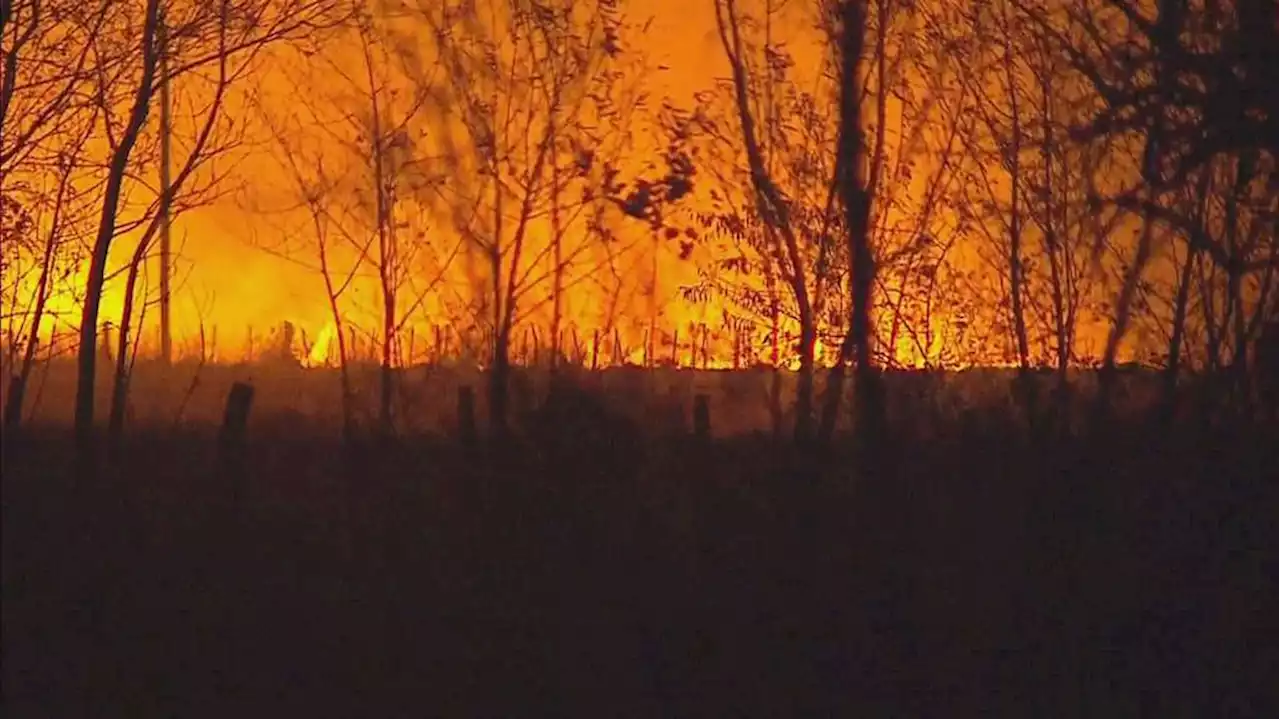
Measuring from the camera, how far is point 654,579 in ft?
43.7

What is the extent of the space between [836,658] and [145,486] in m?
8.90

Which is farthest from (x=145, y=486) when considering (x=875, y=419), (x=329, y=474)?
(x=875, y=419)

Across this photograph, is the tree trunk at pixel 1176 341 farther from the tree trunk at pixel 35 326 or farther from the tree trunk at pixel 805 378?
the tree trunk at pixel 35 326

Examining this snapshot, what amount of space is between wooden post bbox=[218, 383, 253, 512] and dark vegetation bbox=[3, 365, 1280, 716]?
0.38 ft

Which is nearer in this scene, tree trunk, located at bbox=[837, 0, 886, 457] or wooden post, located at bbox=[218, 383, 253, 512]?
wooden post, located at bbox=[218, 383, 253, 512]

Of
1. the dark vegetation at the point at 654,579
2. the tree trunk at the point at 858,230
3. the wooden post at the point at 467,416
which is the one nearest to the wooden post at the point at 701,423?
the dark vegetation at the point at 654,579

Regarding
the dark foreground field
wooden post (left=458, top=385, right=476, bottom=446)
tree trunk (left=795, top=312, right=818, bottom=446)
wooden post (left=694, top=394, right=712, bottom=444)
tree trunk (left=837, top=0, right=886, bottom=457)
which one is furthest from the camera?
tree trunk (left=795, top=312, right=818, bottom=446)

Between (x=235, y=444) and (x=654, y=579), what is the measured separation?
401 cm

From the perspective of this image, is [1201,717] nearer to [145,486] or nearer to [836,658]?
[836,658]

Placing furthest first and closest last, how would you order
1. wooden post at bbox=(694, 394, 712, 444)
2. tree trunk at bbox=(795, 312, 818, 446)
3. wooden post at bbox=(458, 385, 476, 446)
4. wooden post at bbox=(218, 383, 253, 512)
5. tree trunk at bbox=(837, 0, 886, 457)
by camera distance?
1. tree trunk at bbox=(795, 312, 818, 446)
2. wooden post at bbox=(458, 385, 476, 446)
3. wooden post at bbox=(694, 394, 712, 444)
4. tree trunk at bbox=(837, 0, 886, 457)
5. wooden post at bbox=(218, 383, 253, 512)

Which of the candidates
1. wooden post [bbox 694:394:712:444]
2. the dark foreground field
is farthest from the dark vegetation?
wooden post [bbox 694:394:712:444]

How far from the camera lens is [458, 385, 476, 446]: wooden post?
66.2ft

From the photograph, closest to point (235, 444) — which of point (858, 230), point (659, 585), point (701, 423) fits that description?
point (659, 585)

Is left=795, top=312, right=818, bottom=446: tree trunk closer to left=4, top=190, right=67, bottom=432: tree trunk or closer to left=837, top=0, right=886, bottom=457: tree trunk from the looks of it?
left=837, top=0, right=886, bottom=457: tree trunk
